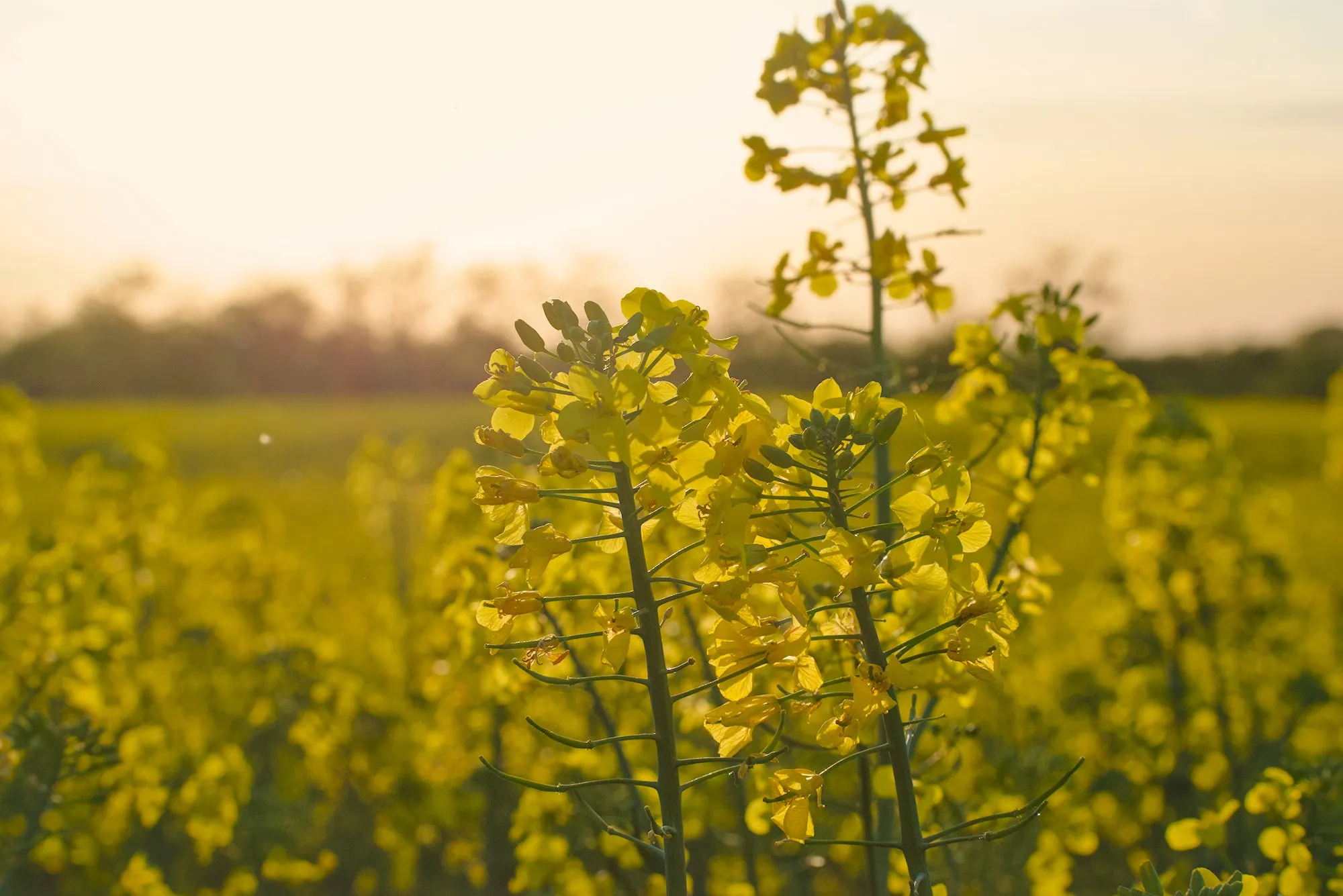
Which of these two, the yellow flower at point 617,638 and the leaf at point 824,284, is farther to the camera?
the leaf at point 824,284

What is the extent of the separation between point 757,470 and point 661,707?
47 cm

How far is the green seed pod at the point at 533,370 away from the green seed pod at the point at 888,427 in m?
0.55

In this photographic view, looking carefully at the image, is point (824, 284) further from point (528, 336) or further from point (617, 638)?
point (617, 638)

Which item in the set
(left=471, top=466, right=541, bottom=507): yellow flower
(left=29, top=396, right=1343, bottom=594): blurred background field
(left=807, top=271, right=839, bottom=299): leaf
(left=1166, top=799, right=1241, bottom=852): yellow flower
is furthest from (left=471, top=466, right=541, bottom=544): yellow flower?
(left=29, top=396, right=1343, bottom=594): blurred background field

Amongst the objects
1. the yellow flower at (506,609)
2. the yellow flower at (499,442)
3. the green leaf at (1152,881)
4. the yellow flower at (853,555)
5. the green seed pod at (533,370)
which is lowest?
the green leaf at (1152,881)

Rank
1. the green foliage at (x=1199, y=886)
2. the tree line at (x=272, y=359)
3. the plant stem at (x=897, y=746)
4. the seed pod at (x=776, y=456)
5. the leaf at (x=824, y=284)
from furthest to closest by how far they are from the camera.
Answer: the tree line at (x=272, y=359), the leaf at (x=824, y=284), the green foliage at (x=1199, y=886), the plant stem at (x=897, y=746), the seed pod at (x=776, y=456)

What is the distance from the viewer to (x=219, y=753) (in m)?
5.29

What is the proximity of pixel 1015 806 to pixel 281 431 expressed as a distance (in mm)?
34786

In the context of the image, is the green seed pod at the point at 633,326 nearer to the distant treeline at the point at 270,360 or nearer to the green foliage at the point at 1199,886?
the green foliage at the point at 1199,886

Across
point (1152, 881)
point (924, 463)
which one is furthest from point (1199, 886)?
point (924, 463)

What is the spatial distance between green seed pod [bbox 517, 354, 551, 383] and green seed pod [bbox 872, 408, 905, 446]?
55cm

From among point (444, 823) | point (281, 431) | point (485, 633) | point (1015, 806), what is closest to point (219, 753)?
point (444, 823)

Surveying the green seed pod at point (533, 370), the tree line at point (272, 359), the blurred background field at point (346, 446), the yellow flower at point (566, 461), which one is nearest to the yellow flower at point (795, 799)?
the yellow flower at point (566, 461)

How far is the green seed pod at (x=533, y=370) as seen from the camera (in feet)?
5.75
